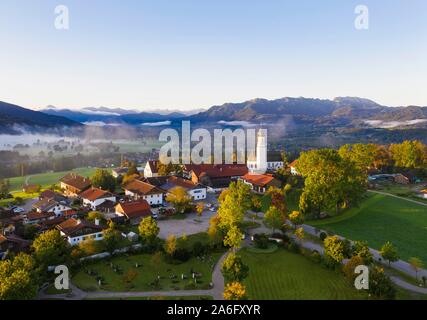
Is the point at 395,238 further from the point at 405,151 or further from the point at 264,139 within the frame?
the point at 405,151

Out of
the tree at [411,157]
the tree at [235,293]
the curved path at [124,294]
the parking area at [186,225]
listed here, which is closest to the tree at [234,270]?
the curved path at [124,294]

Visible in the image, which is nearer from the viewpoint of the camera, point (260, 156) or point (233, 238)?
point (233, 238)

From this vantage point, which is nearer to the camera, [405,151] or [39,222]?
[39,222]

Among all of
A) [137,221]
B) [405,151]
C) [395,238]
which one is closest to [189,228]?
[137,221]

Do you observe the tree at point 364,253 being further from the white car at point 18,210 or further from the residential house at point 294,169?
the white car at point 18,210

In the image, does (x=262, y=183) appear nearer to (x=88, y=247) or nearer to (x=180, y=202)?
(x=180, y=202)

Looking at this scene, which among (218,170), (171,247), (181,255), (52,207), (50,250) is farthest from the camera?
(218,170)

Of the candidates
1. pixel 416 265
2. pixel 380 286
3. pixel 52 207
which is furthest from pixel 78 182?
pixel 416 265

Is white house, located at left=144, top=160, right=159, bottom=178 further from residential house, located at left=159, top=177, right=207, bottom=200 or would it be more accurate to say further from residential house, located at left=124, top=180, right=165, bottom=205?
residential house, located at left=124, top=180, right=165, bottom=205
